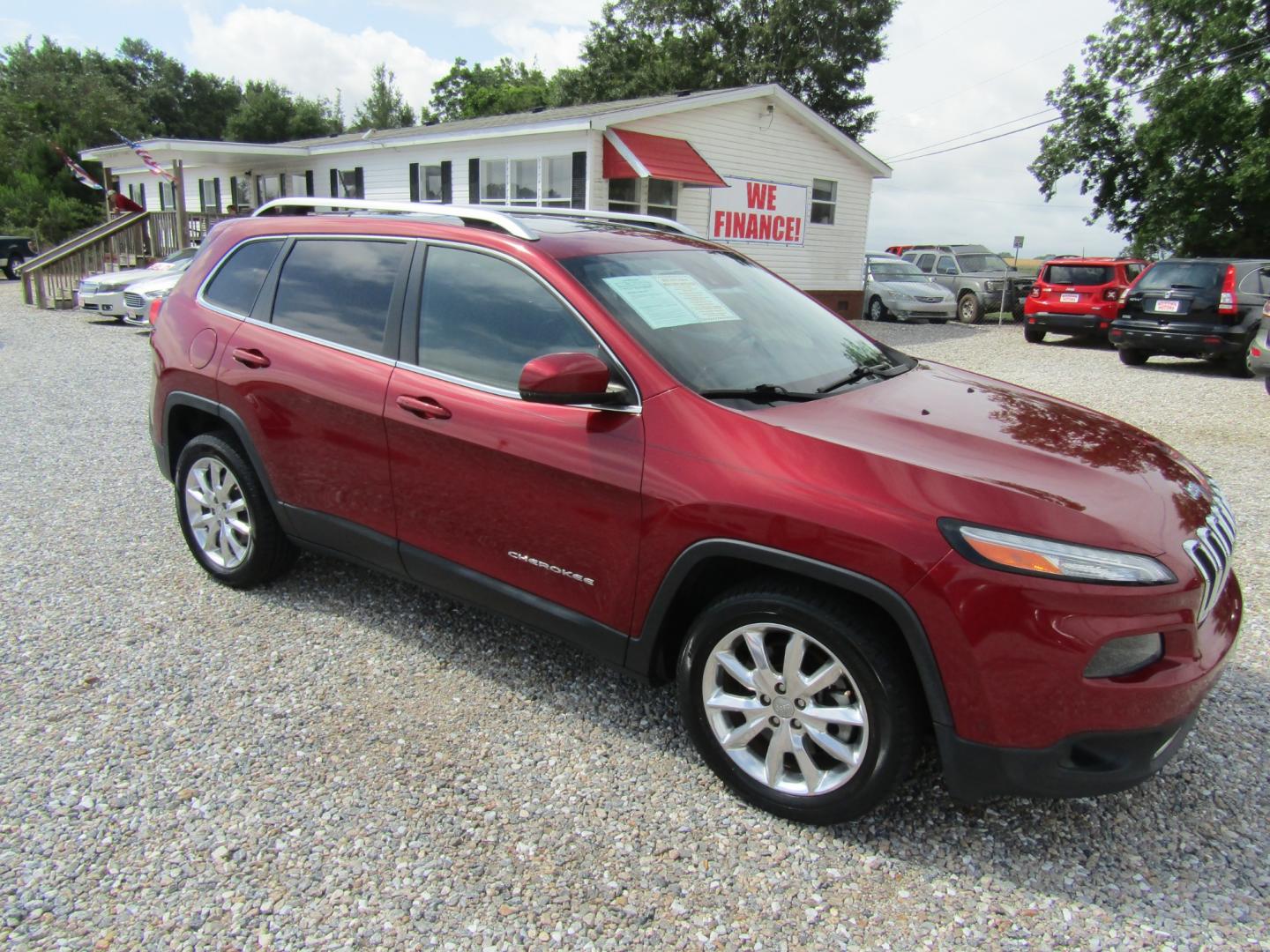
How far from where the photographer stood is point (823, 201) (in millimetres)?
20312

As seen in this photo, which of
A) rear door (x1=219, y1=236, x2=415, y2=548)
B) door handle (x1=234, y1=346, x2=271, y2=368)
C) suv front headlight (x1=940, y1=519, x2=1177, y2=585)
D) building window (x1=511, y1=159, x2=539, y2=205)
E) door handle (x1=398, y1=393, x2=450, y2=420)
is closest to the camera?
suv front headlight (x1=940, y1=519, x2=1177, y2=585)

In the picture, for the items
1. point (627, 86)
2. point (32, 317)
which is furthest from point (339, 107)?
point (32, 317)

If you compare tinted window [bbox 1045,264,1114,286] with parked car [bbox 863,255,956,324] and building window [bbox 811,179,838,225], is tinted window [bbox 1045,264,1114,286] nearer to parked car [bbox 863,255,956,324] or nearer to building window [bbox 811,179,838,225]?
parked car [bbox 863,255,956,324]

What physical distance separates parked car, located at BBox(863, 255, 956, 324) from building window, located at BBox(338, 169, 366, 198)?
41.3 ft

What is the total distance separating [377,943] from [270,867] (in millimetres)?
442

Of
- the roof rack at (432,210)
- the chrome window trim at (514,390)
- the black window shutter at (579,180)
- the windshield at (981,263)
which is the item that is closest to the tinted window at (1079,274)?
the windshield at (981,263)

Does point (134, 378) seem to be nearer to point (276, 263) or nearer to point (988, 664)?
point (276, 263)

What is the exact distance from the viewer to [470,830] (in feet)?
8.46

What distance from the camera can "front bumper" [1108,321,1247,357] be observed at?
11766mm

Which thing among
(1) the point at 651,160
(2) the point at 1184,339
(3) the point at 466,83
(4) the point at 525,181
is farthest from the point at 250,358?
(3) the point at 466,83

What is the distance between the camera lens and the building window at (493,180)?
1777 centimetres

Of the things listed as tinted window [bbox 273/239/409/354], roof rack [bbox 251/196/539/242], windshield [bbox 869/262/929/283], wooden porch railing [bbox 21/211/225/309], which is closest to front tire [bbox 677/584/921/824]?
roof rack [bbox 251/196/539/242]

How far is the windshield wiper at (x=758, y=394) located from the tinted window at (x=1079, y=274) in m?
15.2

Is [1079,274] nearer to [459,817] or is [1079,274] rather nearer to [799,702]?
[799,702]
